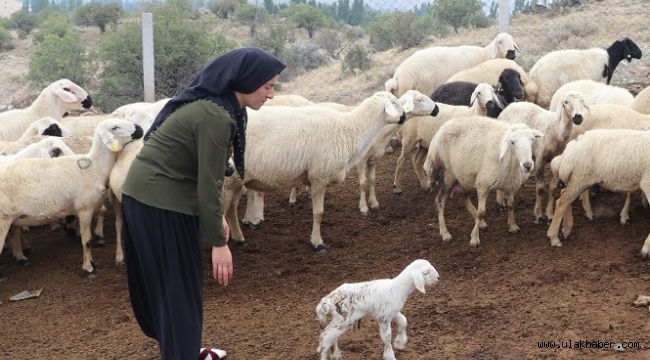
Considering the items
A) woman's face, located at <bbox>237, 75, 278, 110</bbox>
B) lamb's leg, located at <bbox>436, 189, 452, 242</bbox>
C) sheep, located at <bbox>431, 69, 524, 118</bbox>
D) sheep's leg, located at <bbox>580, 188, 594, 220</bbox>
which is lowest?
lamb's leg, located at <bbox>436, 189, 452, 242</bbox>

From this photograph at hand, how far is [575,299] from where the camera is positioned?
18.8 feet

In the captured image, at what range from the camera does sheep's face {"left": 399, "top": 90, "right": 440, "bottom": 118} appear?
319 inches

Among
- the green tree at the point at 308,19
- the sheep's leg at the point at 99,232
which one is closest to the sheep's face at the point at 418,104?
the sheep's leg at the point at 99,232

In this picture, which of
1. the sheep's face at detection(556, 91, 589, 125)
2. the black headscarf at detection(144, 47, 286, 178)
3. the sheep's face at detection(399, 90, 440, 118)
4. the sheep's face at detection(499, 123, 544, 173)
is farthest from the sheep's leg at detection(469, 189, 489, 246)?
the black headscarf at detection(144, 47, 286, 178)

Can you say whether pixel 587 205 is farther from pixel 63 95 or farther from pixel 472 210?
pixel 63 95

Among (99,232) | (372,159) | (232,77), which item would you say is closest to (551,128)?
(372,159)

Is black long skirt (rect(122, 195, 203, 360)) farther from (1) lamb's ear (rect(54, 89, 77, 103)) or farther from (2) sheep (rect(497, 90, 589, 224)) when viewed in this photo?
(1) lamb's ear (rect(54, 89, 77, 103))

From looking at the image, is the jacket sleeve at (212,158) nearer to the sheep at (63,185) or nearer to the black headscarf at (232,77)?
the black headscarf at (232,77)

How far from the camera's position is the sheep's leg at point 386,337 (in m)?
4.72

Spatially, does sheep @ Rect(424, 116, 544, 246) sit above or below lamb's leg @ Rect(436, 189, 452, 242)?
above

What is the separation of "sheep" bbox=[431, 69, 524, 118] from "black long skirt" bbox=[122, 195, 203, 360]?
20.2 ft

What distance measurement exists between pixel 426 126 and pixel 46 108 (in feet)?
17.9

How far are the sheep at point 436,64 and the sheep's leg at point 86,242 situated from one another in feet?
17.8

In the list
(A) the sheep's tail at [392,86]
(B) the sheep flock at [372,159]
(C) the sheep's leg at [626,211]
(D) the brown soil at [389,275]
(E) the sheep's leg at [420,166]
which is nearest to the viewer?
(D) the brown soil at [389,275]
